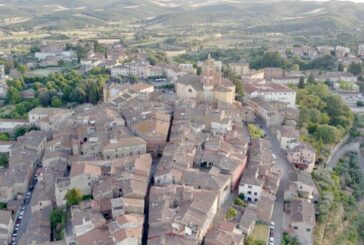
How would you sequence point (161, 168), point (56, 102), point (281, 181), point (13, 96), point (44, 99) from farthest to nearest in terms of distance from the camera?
1. point (13, 96)
2. point (44, 99)
3. point (56, 102)
4. point (281, 181)
5. point (161, 168)

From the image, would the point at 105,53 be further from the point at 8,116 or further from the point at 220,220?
the point at 220,220


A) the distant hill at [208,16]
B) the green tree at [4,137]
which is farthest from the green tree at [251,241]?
the distant hill at [208,16]

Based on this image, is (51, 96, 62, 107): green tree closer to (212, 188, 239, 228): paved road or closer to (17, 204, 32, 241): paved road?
(17, 204, 32, 241): paved road

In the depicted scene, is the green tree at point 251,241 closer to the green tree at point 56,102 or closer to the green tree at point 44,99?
the green tree at point 56,102

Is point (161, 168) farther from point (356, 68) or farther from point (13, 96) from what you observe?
point (356, 68)

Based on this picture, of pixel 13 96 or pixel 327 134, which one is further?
pixel 13 96

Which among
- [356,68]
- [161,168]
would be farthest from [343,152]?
[356,68]
